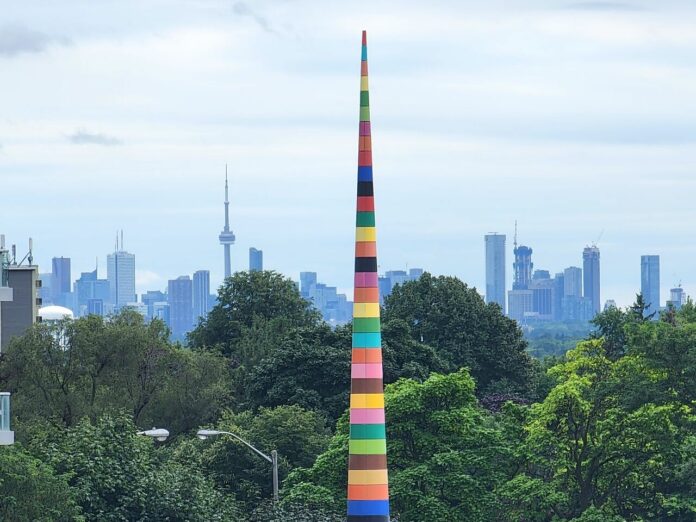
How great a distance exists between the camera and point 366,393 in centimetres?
3934

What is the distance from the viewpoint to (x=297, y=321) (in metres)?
135

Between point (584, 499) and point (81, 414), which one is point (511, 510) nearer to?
point (584, 499)

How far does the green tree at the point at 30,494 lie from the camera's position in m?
60.7

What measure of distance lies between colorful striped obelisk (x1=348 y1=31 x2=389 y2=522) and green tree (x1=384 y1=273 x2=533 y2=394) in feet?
260

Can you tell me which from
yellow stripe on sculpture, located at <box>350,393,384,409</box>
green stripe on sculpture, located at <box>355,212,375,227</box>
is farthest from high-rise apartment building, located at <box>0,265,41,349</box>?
yellow stripe on sculpture, located at <box>350,393,384,409</box>

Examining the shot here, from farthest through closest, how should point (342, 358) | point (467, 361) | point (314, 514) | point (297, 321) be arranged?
point (297, 321), point (467, 361), point (342, 358), point (314, 514)

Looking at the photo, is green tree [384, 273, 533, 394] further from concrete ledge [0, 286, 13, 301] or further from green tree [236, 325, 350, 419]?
concrete ledge [0, 286, 13, 301]

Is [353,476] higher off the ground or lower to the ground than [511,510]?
higher

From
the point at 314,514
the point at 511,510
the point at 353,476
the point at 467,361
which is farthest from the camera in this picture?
the point at 467,361

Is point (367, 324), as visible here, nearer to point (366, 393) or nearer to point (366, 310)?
point (366, 310)

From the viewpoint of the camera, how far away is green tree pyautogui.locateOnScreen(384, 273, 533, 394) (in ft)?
403

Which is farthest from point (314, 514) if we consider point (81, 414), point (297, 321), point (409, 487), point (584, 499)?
point (297, 321)

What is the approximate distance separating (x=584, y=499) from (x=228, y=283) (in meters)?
69.8

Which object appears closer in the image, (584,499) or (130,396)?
(584,499)
